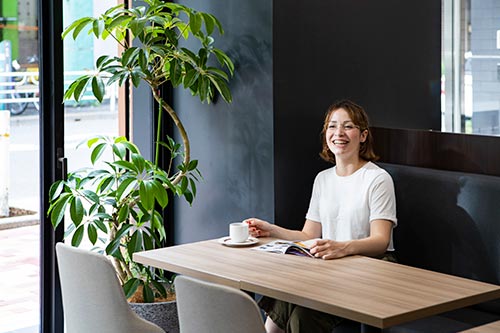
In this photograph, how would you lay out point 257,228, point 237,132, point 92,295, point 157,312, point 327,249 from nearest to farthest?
point 92,295, point 327,249, point 257,228, point 157,312, point 237,132

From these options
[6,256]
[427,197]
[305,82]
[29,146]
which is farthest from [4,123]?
[427,197]

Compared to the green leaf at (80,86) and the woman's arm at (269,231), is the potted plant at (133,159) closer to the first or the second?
the green leaf at (80,86)

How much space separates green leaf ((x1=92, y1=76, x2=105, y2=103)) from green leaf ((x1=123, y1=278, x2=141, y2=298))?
816mm

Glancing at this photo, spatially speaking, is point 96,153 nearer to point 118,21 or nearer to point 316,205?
point 118,21

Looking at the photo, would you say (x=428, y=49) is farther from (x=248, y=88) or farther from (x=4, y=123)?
(x=4, y=123)

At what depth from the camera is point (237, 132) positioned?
4.22 m

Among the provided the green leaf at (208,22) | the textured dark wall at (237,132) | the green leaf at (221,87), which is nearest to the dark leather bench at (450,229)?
the textured dark wall at (237,132)

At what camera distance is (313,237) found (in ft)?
12.4

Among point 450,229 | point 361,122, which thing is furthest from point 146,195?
point 450,229

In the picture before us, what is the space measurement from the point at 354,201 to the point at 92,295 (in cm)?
121

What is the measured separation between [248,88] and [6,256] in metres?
1.37

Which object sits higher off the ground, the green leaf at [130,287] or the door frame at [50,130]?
the door frame at [50,130]

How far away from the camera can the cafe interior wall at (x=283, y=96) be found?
13.3 ft

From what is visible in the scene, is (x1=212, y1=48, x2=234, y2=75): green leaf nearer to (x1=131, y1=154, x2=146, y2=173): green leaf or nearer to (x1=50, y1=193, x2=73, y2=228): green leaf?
(x1=131, y1=154, x2=146, y2=173): green leaf
